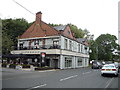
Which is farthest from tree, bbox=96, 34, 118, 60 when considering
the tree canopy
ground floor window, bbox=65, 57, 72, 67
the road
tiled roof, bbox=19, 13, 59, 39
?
the road

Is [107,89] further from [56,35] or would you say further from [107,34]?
[107,34]

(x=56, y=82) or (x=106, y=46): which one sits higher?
(x=106, y=46)

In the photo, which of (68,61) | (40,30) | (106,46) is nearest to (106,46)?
(106,46)

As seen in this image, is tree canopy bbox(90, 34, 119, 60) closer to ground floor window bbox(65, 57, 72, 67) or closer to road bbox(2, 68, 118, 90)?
ground floor window bbox(65, 57, 72, 67)

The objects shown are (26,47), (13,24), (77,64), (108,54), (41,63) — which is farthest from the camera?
(108,54)

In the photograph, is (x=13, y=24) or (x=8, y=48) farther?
(x=13, y=24)

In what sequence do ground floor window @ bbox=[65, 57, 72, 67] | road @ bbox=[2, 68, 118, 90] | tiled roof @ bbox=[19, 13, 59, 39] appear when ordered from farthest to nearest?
ground floor window @ bbox=[65, 57, 72, 67] < tiled roof @ bbox=[19, 13, 59, 39] < road @ bbox=[2, 68, 118, 90]

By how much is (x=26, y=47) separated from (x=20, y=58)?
3.69 metres

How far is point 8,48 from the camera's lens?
128 feet

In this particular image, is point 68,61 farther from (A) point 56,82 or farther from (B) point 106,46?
(B) point 106,46

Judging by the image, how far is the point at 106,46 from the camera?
79.0 meters

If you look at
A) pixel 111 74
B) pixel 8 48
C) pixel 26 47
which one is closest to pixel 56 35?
pixel 26 47

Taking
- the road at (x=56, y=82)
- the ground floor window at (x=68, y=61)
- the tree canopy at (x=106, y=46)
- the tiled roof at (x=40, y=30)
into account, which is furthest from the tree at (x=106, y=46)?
the road at (x=56, y=82)

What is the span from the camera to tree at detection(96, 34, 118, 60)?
256 ft
